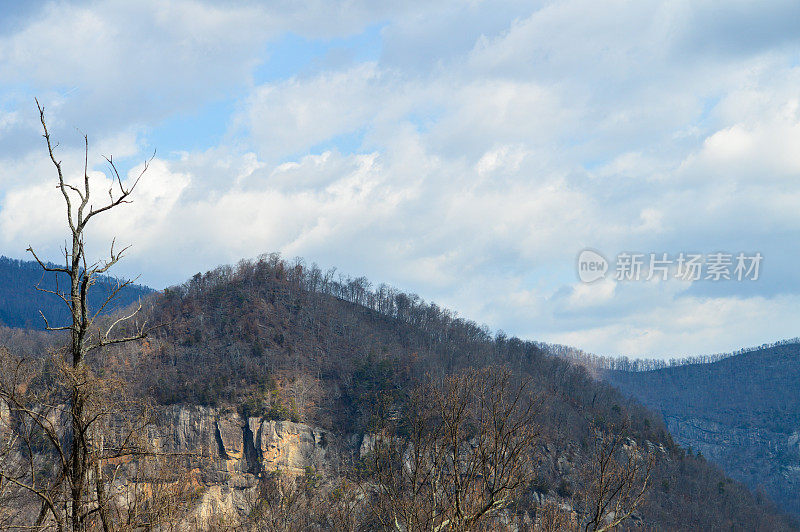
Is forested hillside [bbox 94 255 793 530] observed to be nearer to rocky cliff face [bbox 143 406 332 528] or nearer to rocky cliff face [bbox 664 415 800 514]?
rocky cliff face [bbox 143 406 332 528]

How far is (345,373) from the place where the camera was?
344ft

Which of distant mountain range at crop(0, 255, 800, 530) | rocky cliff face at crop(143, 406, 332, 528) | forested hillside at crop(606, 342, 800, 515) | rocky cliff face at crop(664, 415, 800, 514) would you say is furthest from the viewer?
forested hillside at crop(606, 342, 800, 515)

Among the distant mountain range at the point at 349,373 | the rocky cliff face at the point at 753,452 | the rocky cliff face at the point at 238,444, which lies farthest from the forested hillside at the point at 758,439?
the rocky cliff face at the point at 238,444

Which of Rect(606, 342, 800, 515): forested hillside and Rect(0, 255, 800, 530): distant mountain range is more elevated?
Rect(0, 255, 800, 530): distant mountain range

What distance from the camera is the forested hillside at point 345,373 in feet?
299

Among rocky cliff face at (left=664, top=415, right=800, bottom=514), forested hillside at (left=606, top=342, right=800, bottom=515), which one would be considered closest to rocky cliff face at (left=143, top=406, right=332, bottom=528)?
rocky cliff face at (left=664, top=415, right=800, bottom=514)

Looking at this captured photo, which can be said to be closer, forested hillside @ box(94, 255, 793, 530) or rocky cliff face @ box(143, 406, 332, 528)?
rocky cliff face @ box(143, 406, 332, 528)

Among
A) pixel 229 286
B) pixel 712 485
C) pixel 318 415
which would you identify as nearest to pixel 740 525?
pixel 712 485

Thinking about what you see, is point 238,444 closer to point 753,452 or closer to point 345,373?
point 345,373

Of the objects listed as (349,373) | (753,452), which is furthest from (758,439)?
(349,373)

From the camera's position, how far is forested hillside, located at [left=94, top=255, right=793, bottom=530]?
91250mm

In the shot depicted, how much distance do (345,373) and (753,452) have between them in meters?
127

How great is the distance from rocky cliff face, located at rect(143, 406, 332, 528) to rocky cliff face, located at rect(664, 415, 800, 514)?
316 ft

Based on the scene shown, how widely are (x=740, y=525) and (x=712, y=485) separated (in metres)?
7.24
